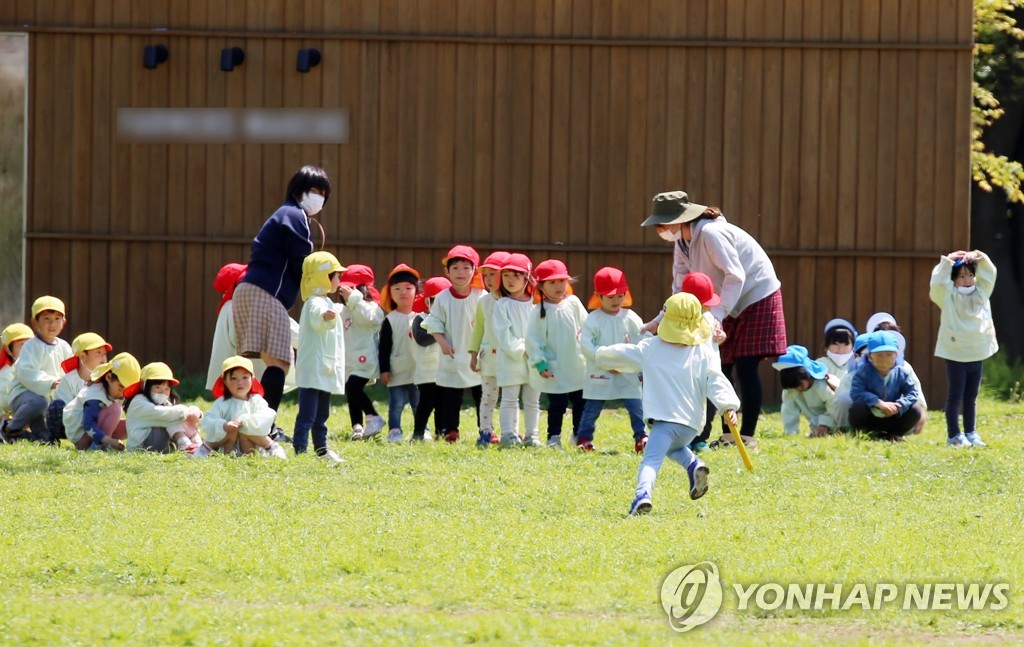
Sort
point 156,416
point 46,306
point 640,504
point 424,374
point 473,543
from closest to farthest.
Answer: point 473,543, point 640,504, point 156,416, point 424,374, point 46,306

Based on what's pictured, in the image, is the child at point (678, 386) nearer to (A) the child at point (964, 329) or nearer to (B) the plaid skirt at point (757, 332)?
(B) the plaid skirt at point (757, 332)

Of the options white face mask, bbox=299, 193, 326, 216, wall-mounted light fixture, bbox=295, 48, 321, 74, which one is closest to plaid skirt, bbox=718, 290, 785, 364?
white face mask, bbox=299, 193, 326, 216

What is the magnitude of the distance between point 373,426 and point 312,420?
1.75 meters

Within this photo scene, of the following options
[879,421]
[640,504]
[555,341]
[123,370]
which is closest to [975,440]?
[879,421]

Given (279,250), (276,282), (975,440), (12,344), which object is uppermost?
(279,250)

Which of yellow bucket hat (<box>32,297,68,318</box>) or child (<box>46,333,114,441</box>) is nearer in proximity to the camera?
child (<box>46,333,114,441</box>)

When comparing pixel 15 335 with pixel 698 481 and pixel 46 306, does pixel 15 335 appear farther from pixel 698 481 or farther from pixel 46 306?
pixel 698 481

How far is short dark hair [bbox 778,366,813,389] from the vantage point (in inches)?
457

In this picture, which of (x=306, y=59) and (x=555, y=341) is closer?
(x=555, y=341)

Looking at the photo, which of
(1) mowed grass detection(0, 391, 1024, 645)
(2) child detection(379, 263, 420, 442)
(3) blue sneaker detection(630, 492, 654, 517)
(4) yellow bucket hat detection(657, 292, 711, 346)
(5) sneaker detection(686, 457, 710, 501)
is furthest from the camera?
(2) child detection(379, 263, 420, 442)

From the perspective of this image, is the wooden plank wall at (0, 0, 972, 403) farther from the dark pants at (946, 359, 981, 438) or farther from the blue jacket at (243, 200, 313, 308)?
the blue jacket at (243, 200, 313, 308)

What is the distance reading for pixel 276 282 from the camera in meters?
10.2

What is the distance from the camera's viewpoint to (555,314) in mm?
10766

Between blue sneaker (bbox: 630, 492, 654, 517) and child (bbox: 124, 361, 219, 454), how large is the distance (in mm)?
3545
